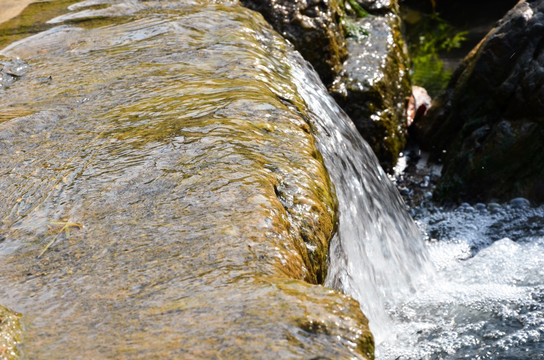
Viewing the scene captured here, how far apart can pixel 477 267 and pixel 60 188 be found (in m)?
3.17

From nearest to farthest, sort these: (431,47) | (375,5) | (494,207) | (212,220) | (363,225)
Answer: (212,220), (363,225), (494,207), (375,5), (431,47)

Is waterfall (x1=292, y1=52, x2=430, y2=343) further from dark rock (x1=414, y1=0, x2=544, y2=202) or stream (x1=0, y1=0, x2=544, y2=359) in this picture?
dark rock (x1=414, y1=0, x2=544, y2=202)

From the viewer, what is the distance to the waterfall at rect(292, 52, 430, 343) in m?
3.46

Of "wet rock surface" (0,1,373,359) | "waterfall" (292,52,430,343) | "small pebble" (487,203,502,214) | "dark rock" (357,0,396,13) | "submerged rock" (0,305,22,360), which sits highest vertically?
"dark rock" (357,0,396,13)

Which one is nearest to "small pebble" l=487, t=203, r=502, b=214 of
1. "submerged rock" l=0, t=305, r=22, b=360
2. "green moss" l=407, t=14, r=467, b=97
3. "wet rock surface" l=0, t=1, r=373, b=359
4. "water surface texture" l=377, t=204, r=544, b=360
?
"water surface texture" l=377, t=204, r=544, b=360

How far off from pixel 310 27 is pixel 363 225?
2756 mm

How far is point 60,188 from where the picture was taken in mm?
2664

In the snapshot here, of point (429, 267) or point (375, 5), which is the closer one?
point (429, 267)

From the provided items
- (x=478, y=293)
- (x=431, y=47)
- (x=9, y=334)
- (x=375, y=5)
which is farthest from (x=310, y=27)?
(x=9, y=334)

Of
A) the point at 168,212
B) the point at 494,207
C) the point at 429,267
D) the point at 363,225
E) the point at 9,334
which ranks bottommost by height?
the point at 429,267

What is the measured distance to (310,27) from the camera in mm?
5949

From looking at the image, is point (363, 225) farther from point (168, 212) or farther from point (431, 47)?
point (431, 47)

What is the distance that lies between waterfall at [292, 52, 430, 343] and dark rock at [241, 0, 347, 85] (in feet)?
3.66

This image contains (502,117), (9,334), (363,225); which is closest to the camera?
(9,334)
